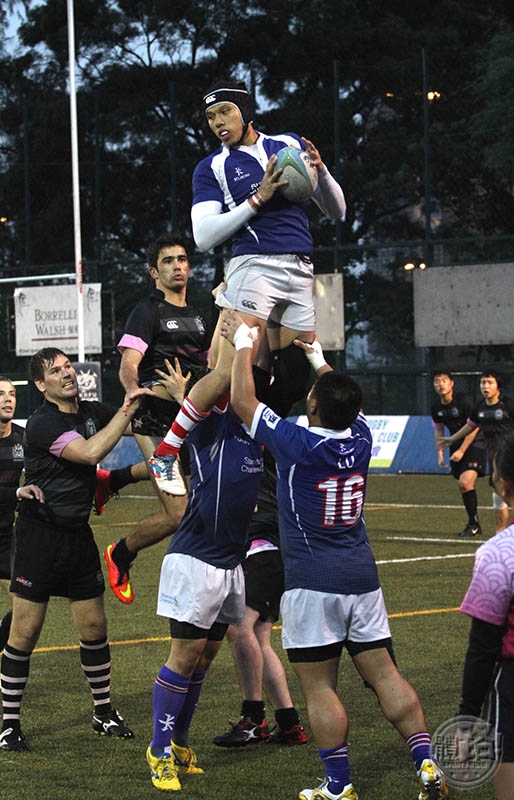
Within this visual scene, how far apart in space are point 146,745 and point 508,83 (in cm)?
3059

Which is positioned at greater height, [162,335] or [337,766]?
[162,335]

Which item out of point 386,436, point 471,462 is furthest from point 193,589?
point 386,436

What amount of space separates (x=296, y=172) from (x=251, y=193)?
1.06 ft

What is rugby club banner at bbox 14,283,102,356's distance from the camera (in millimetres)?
30938

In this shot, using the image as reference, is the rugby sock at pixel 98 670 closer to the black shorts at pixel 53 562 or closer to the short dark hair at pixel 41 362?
the black shorts at pixel 53 562

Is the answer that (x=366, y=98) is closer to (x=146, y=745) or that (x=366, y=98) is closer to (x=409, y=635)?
(x=409, y=635)

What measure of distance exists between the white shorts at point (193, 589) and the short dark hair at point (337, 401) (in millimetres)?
1137

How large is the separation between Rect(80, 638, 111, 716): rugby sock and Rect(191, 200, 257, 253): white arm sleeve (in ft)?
7.89

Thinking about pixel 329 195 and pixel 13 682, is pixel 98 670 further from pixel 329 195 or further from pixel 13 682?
pixel 329 195

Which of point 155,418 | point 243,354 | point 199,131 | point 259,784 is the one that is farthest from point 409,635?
point 199,131

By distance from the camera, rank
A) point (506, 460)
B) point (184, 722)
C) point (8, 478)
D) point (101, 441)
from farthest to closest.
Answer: point (8, 478), point (101, 441), point (184, 722), point (506, 460)

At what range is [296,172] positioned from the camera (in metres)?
7.22

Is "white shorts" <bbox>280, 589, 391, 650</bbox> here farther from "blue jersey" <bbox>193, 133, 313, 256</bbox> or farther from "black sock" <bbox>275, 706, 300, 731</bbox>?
"blue jersey" <bbox>193, 133, 313, 256</bbox>

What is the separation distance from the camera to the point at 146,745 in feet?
25.8
